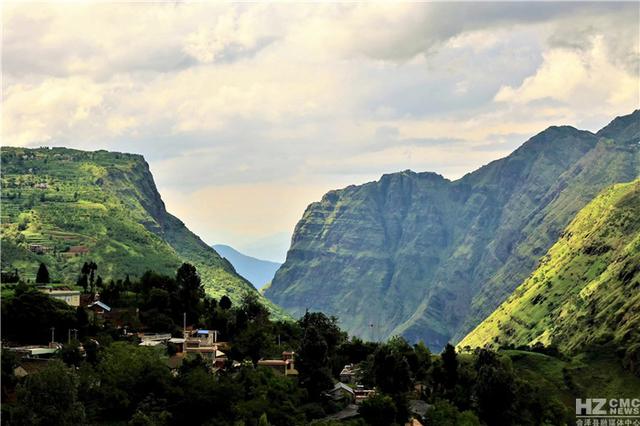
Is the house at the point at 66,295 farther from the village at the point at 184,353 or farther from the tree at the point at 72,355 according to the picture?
the tree at the point at 72,355

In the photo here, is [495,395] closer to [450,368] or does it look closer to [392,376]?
[392,376]

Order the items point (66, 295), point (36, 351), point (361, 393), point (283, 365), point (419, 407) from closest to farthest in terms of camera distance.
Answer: point (419, 407), point (361, 393), point (36, 351), point (283, 365), point (66, 295)

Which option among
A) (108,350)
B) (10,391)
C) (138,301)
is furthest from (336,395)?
(138,301)

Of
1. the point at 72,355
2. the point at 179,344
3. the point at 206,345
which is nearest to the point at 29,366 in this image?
the point at 72,355

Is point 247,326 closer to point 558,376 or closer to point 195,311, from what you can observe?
point 195,311

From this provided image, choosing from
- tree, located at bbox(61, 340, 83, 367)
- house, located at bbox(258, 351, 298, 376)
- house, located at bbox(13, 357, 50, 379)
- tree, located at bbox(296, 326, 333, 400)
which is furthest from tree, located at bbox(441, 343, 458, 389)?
house, located at bbox(13, 357, 50, 379)

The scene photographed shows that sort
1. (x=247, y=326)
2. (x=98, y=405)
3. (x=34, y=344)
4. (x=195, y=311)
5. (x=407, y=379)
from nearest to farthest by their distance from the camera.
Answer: (x=98, y=405)
(x=407, y=379)
(x=34, y=344)
(x=247, y=326)
(x=195, y=311)

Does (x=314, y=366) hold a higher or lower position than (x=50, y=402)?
higher
